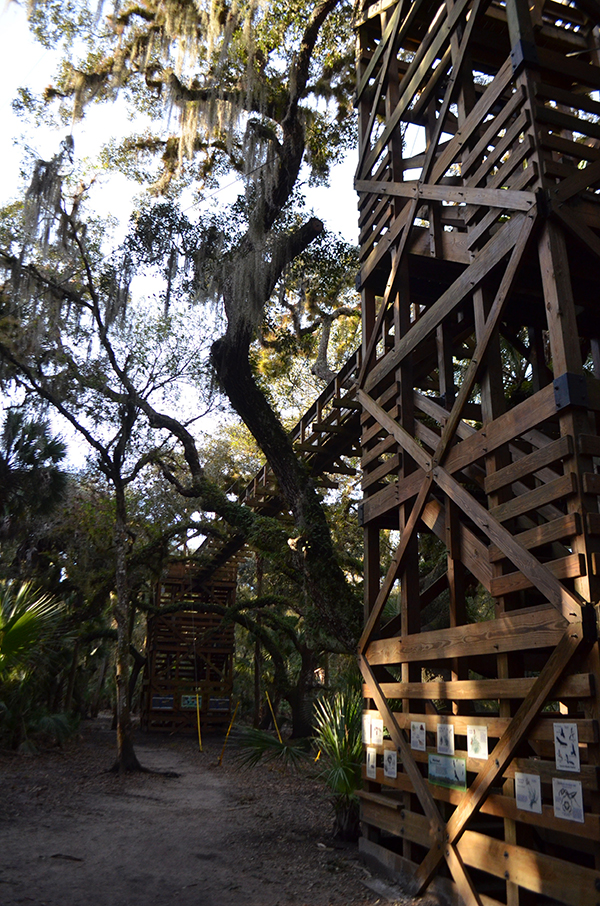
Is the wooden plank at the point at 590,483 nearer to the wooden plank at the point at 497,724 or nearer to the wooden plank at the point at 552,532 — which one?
the wooden plank at the point at 552,532

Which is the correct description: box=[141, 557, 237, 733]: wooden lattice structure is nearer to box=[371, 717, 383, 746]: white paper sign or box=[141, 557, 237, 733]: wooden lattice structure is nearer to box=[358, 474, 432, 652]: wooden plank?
box=[358, 474, 432, 652]: wooden plank

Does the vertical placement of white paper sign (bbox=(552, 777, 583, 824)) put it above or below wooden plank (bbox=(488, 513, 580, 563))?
below

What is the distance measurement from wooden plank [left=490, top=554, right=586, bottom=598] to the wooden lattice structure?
15.4m

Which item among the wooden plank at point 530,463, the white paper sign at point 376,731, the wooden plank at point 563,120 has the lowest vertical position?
the white paper sign at point 376,731

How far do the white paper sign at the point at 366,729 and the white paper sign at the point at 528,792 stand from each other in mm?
2580

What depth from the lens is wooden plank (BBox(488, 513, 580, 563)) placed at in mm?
4309

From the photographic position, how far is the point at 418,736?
592 centimetres

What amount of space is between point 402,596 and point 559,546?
173 cm

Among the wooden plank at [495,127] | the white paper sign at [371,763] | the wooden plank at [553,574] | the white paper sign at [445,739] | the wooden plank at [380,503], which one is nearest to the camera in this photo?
the wooden plank at [553,574]

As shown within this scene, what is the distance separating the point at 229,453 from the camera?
25.8 metres

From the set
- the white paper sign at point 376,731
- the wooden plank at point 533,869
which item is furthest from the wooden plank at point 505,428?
the wooden plank at point 533,869

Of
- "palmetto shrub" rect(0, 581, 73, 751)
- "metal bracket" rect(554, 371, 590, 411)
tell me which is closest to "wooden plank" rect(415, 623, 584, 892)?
"metal bracket" rect(554, 371, 590, 411)

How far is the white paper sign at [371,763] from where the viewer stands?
666 cm

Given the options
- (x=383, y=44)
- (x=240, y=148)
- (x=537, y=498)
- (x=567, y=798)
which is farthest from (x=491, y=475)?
(x=240, y=148)
